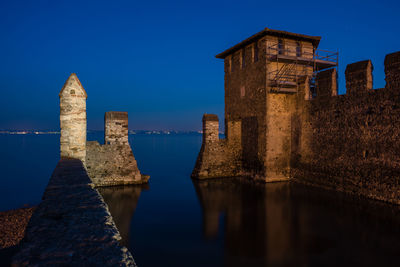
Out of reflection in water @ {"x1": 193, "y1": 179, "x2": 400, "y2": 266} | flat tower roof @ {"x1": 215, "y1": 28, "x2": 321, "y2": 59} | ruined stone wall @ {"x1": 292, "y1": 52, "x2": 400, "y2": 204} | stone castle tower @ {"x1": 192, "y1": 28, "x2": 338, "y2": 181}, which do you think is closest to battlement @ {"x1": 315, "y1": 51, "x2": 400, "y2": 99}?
ruined stone wall @ {"x1": 292, "y1": 52, "x2": 400, "y2": 204}

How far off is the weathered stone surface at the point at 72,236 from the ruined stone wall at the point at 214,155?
10.2 meters

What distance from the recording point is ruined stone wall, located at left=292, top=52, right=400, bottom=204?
8.51 m

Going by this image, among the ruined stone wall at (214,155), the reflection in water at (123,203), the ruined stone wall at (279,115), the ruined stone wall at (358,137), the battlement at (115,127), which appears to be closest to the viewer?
the reflection in water at (123,203)

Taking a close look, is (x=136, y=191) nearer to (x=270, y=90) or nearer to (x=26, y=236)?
(x=270, y=90)

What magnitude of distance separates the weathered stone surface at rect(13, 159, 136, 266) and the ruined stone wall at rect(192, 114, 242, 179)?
1018 cm

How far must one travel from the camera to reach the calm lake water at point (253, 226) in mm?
5434

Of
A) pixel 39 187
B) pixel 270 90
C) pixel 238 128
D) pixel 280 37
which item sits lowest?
pixel 39 187

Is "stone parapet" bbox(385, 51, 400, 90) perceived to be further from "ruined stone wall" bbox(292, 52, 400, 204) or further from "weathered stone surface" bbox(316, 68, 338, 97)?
"weathered stone surface" bbox(316, 68, 338, 97)

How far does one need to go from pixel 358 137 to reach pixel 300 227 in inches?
190

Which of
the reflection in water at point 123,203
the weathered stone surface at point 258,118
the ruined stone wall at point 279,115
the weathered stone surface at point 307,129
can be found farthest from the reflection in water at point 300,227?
the reflection in water at point 123,203

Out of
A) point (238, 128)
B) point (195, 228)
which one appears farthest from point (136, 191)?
point (238, 128)

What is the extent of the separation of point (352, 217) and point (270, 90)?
6.79 metres

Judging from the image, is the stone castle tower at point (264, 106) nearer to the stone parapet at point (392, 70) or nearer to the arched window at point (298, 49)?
the arched window at point (298, 49)

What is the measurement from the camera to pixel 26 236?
231 cm
